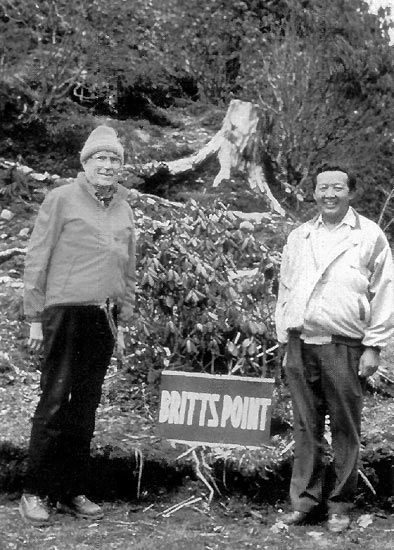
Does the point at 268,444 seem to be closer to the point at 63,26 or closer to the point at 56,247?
the point at 56,247

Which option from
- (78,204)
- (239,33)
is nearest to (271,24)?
(239,33)

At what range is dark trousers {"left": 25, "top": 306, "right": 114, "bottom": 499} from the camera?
3.85 meters

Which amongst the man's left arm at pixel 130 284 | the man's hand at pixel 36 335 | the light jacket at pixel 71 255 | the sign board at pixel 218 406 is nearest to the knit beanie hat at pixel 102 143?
the light jacket at pixel 71 255

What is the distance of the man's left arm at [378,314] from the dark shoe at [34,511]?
1.52 meters

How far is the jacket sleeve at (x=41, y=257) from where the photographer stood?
380 centimetres

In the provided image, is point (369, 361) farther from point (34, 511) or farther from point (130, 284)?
point (34, 511)

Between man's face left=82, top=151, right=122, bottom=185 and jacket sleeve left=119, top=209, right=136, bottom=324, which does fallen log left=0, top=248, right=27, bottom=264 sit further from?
man's face left=82, top=151, right=122, bottom=185

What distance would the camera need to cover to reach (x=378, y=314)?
385 cm

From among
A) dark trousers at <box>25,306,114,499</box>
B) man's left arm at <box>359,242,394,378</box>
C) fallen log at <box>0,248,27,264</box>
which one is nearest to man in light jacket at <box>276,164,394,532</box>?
man's left arm at <box>359,242,394,378</box>

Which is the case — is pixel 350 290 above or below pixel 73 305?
above

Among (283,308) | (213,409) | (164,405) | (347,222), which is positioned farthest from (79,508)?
(347,222)

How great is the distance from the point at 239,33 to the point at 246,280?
7.26m

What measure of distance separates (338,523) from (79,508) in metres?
1.17

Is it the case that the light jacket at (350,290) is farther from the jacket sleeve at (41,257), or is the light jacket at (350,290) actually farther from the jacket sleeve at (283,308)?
the jacket sleeve at (41,257)
